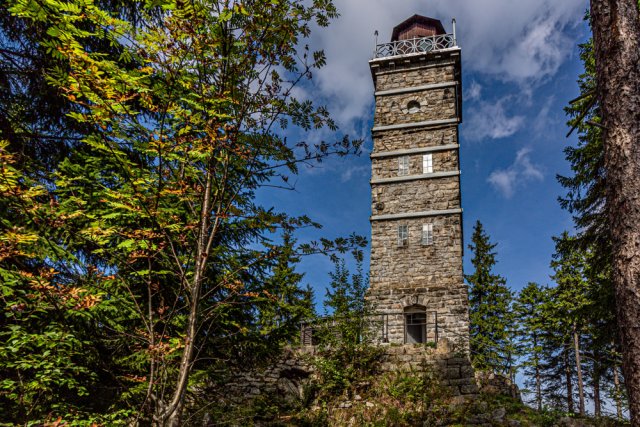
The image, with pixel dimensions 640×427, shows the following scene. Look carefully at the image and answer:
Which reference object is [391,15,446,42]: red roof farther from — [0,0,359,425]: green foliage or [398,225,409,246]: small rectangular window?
[0,0,359,425]: green foliage

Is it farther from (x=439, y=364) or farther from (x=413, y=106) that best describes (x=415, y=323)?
(x=413, y=106)

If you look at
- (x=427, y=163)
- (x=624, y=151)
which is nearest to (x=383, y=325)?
(x=427, y=163)

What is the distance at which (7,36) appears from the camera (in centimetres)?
553

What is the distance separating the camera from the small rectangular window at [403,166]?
16.9 meters

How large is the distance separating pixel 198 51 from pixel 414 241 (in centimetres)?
1394


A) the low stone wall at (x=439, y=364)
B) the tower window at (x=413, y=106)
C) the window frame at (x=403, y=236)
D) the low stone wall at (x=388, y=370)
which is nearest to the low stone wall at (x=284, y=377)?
the low stone wall at (x=388, y=370)

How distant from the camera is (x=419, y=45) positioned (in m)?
18.7

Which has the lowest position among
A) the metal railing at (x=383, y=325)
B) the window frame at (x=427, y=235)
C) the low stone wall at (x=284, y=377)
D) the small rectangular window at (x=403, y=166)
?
the low stone wall at (x=284, y=377)

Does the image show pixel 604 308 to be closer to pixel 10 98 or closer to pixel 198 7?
pixel 198 7

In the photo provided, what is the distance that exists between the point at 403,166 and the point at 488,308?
10294mm

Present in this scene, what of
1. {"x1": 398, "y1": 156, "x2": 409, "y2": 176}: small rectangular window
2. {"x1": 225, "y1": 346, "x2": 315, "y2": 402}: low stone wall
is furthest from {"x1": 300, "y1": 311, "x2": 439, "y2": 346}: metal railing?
{"x1": 398, "y1": 156, "x2": 409, "y2": 176}: small rectangular window

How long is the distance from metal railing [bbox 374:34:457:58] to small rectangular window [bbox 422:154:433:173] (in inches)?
196

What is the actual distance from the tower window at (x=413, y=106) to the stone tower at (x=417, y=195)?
4 centimetres

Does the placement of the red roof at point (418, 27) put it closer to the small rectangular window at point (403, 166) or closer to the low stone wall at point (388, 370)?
the small rectangular window at point (403, 166)
